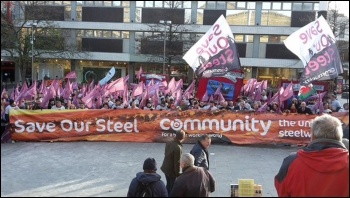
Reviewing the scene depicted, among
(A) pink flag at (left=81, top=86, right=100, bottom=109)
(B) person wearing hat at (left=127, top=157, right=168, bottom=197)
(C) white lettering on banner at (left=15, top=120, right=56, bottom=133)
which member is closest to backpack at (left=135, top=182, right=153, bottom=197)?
(B) person wearing hat at (left=127, top=157, right=168, bottom=197)

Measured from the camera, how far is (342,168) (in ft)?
8.97

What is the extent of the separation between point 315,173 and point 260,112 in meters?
9.20

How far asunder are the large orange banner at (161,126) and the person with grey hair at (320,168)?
28.8 feet

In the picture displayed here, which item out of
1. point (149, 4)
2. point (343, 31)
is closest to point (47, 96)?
point (343, 31)

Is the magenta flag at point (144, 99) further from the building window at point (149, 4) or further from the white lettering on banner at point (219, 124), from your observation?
the building window at point (149, 4)

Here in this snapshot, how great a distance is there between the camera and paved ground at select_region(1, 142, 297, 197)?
5890mm

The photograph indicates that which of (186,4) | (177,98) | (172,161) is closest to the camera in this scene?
(172,161)

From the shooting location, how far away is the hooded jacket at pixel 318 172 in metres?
2.72

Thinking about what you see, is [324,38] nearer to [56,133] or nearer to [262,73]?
[56,133]

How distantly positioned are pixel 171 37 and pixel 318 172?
30216 millimetres

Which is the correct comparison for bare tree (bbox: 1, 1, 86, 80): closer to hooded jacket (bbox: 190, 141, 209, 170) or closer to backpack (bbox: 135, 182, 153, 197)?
backpack (bbox: 135, 182, 153, 197)

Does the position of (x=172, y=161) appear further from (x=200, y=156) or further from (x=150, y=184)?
(x=150, y=184)

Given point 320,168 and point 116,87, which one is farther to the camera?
point 116,87

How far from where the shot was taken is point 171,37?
32438mm
